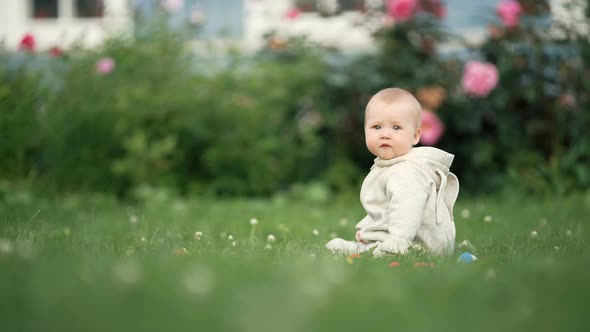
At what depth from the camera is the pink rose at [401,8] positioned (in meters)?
6.80

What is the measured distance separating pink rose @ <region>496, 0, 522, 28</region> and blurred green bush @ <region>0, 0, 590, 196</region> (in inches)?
4.8

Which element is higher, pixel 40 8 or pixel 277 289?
pixel 277 289

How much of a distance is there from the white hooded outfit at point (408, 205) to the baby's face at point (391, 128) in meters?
0.05

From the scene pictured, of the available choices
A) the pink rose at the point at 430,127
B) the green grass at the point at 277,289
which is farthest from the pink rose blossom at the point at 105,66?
the green grass at the point at 277,289

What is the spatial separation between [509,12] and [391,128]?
4.34 meters

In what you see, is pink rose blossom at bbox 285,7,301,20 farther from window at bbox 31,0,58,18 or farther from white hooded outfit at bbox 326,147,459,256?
window at bbox 31,0,58,18

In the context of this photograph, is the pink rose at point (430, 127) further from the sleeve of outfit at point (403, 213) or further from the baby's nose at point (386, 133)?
the sleeve of outfit at point (403, 213)

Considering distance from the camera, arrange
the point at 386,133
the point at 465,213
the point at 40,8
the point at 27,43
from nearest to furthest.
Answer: the point at 386,133 → the point at 465,213 → the point at 27,43 → the point at 40,8

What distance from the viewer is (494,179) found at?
6656 millimetres

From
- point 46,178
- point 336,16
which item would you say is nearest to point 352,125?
point 336,16

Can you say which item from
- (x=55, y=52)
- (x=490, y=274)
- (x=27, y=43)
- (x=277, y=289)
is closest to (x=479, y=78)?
(x=55, y=52)

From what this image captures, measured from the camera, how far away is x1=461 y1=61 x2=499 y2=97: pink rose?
21.2ft

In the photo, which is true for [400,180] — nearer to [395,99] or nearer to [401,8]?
[395,99]

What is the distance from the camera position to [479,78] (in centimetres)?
647
